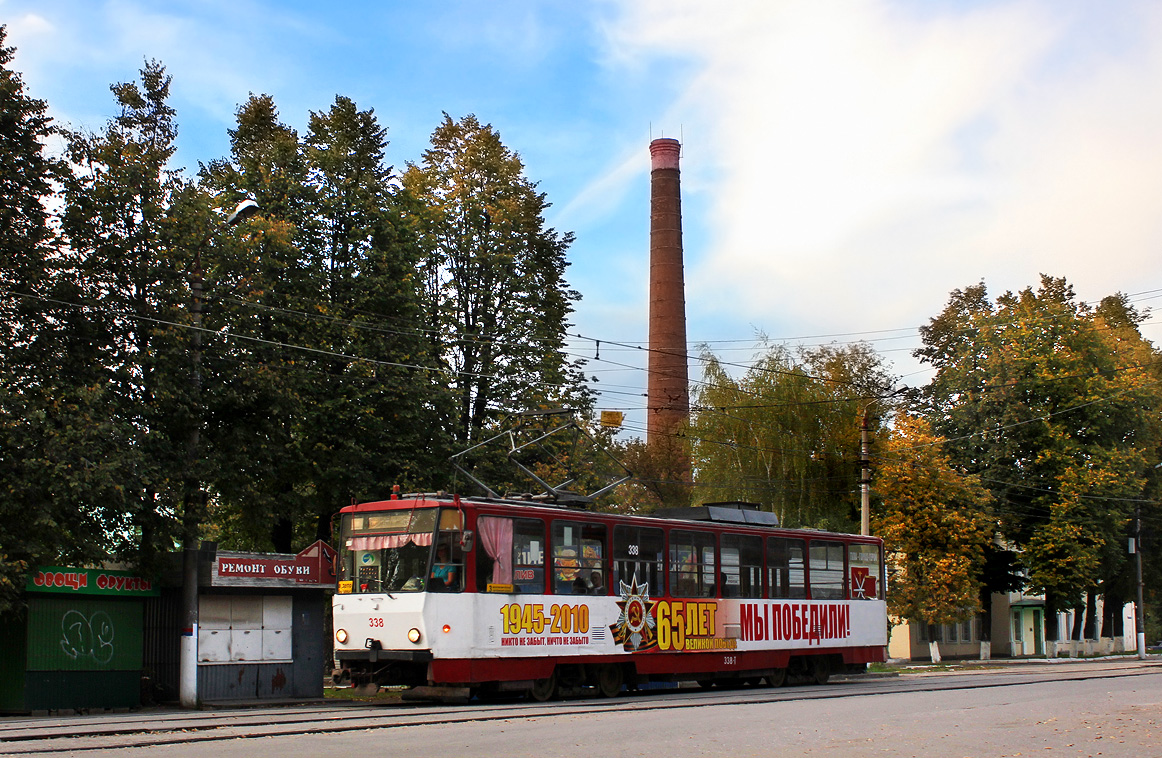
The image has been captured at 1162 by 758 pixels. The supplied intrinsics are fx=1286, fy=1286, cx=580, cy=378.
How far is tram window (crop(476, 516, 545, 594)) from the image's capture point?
65.8 ft

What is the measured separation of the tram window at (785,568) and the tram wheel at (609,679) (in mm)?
4577

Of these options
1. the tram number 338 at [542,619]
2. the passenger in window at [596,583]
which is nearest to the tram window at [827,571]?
the passenger in window at [596,583]

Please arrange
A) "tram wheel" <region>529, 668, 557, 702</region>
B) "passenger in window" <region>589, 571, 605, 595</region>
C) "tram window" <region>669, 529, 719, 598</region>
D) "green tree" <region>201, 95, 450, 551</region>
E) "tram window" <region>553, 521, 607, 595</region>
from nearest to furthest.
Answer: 1. "tram wheel" <region>529, 668, 557, 702</region>
2. "tram window" <region>553, 521, 607, 595</region>
3. "passenger in window" <region>589, 571, 605, 595</region>
4. "tram window" <region>669, 529, 719, 598</region>
5. "green tree" <region>201, 95, 450, 551</region>

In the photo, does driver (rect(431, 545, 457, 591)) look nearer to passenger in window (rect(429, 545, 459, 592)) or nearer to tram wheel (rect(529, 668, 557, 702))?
passenger in window (rect(429, 545, 459, 592))

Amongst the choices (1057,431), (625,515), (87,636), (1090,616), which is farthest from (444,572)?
(1090,616)

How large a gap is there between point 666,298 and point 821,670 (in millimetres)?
35953

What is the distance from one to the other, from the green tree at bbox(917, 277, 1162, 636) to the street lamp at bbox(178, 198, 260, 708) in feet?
110

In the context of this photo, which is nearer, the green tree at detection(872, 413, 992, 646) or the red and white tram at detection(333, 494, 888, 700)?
the red and white tram at detection(333, 494, 888, 700)

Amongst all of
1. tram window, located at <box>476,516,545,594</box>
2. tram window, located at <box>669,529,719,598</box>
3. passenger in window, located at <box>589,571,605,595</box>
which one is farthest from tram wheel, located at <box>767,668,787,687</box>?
tram window, located at <box>476,516,545,594</box>

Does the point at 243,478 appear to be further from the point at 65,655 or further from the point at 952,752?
the point at 952,752

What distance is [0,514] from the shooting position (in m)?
20.6

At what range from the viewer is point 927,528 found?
144 feet

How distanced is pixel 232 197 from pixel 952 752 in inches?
1020

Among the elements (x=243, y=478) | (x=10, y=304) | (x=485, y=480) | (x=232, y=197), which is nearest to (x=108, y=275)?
(x=10, y=304)
